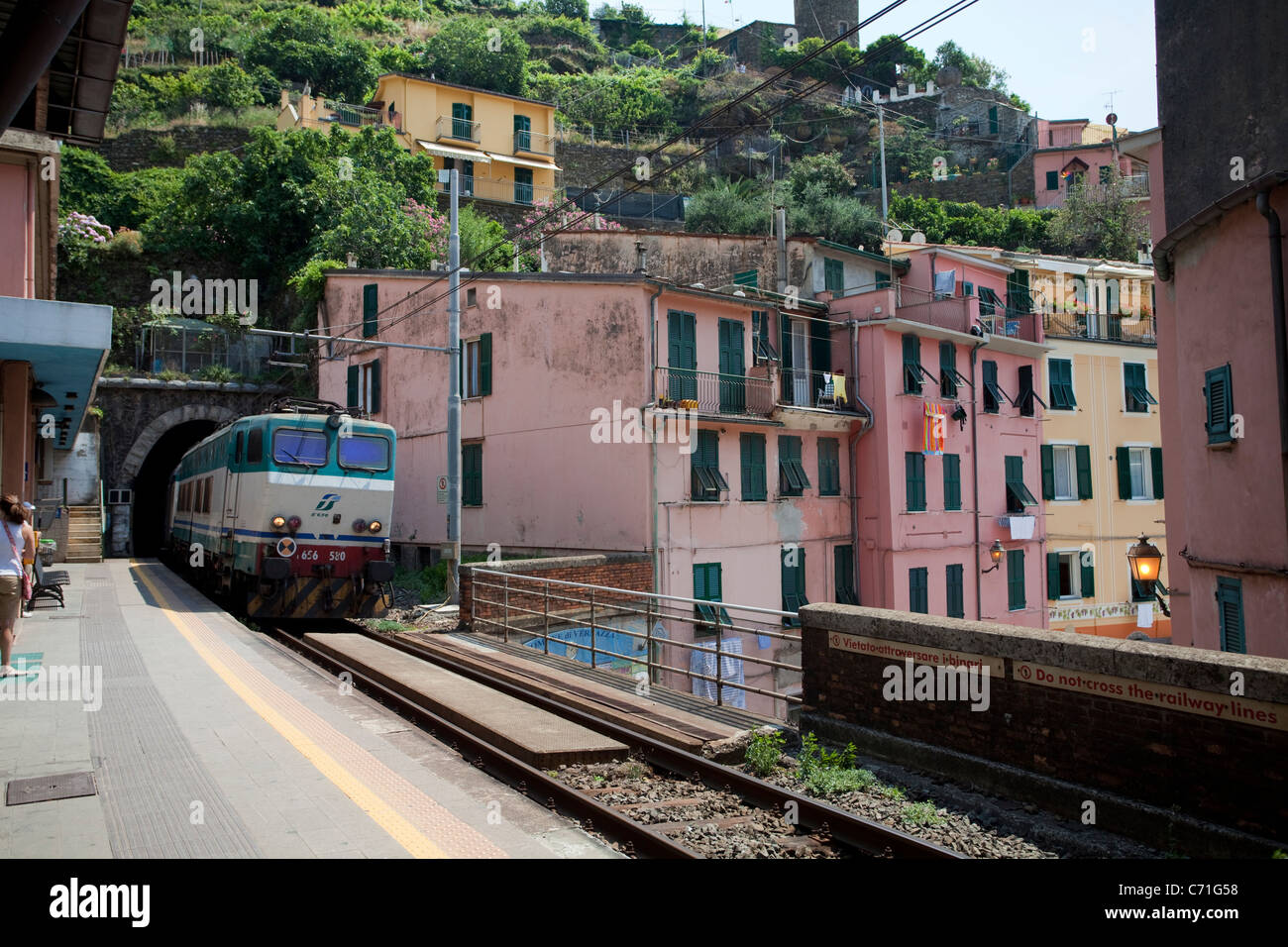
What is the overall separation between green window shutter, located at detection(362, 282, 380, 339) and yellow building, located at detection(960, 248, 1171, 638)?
720 inches

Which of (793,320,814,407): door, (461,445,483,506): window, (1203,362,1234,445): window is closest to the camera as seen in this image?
(1203,362,1234,445): window

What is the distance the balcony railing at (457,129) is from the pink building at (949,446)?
2572 centimetres

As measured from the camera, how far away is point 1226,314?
962 centimetres

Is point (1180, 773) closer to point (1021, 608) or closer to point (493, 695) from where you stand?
point (493, 695)

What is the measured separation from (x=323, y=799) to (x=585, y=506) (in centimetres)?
1380

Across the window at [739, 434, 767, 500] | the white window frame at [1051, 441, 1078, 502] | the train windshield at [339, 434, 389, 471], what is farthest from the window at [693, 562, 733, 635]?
the white window frame at [1051, 441, 1078, 502]

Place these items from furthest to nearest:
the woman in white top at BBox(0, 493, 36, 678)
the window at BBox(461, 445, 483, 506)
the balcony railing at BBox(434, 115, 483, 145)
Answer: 1. the balcony railing at BBox(434, 115, 483, 145)
2. the window at BBox(461, 445, 483, 506)
3. the woman in white top at BBox(0, 493, 36, 678)

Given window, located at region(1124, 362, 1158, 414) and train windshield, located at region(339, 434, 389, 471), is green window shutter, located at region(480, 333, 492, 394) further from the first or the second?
window, located at region(1124, 362, 1158, 414)

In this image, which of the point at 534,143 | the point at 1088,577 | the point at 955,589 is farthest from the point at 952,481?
the point at 534,143

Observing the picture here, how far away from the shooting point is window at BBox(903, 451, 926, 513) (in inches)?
927

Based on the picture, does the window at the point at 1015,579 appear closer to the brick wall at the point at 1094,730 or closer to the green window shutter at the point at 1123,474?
the green window shutter at the point at 1123,474

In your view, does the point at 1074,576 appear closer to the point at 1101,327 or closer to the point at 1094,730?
the point at 1101,327

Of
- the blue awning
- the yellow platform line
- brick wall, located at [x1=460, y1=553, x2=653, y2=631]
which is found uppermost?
the blue awning

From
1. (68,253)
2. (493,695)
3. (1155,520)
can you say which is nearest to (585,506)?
(493,695)
